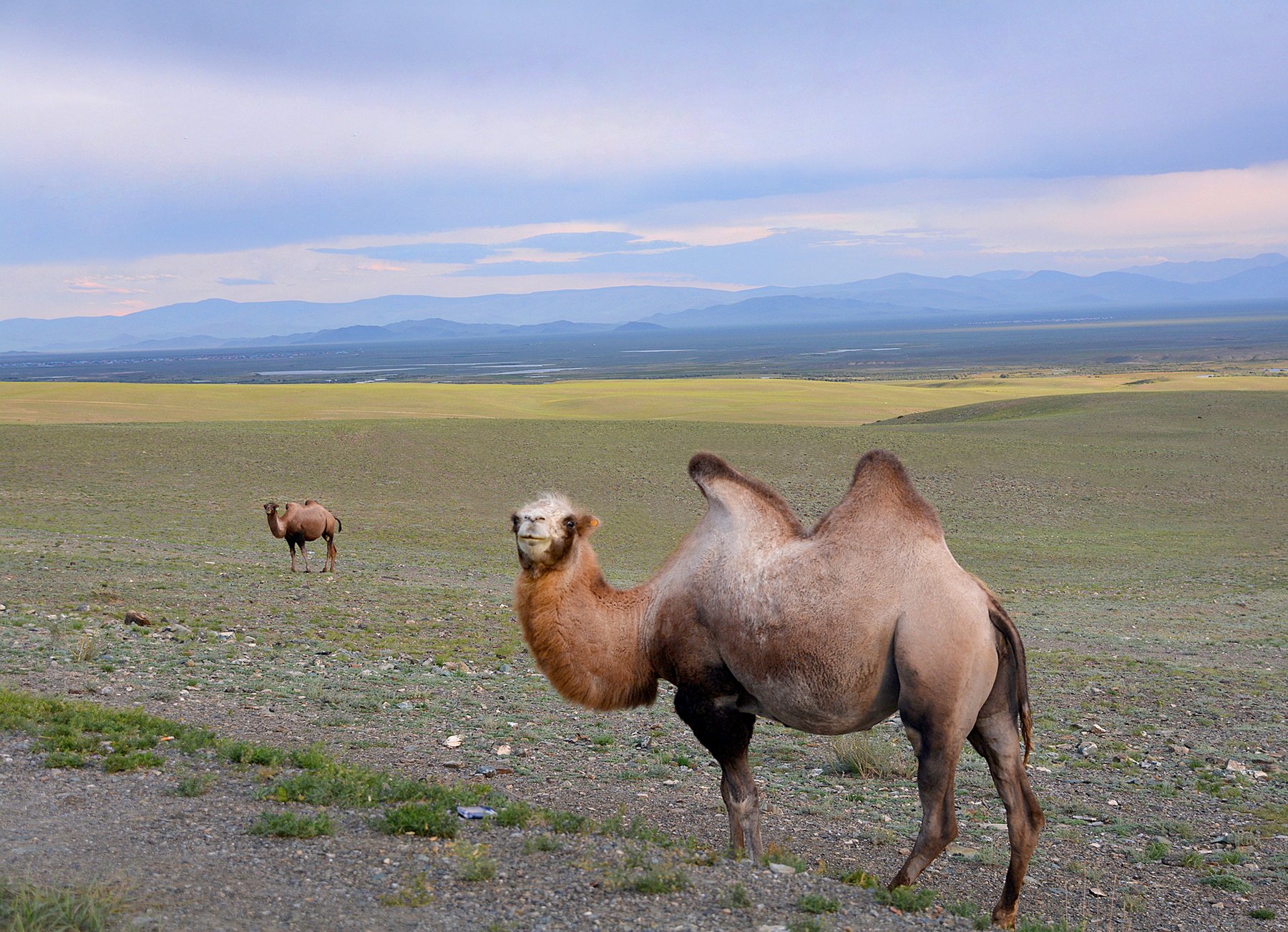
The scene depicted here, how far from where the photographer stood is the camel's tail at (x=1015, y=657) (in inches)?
224

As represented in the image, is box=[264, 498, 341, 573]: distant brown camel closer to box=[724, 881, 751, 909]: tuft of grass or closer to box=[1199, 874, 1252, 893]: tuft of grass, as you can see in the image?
box=[724, 881, 751, 909]: tuft of grass

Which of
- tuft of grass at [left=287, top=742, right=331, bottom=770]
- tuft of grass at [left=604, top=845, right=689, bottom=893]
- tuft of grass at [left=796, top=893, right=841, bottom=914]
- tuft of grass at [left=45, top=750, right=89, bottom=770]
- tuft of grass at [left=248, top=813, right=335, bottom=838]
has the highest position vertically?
tuft of grass at [left=45, top=750, right=89, bottom=770]

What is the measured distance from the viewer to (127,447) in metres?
35.6

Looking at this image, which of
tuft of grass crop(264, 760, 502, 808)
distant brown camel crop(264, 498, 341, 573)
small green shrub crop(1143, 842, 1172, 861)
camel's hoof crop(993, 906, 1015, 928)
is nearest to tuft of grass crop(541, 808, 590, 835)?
tuft of grass crop(264, 760, 502, 808)

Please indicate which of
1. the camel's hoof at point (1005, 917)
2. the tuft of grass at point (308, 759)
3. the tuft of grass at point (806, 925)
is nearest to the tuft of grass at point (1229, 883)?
the camel's hoof at point (1005, 917)

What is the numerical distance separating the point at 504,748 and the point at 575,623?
284 centimetres

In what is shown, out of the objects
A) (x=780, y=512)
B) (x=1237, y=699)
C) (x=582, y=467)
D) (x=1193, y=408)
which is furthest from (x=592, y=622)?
(x=1193, y=408)

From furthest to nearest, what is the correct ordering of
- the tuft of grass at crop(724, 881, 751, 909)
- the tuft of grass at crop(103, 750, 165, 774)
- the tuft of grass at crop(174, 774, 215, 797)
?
the tuft of grass at crop(103, 750, 165, 774) < the tuft of grass at crop(174, 774, 215, 797) < the tuft of grass at crop(724, 881, 751, 909)

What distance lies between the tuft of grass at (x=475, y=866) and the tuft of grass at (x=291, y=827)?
0.86 meters

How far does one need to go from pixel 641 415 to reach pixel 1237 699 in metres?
53.6

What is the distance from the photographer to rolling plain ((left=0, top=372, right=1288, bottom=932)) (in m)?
5.32

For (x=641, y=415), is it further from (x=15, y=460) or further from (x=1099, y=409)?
(x=15, y=460)

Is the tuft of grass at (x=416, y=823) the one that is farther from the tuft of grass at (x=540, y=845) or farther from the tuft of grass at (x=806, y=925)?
the tuft of grass at (x=806, y=925)

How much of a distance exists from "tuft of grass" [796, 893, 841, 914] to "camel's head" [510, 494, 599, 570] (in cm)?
232
